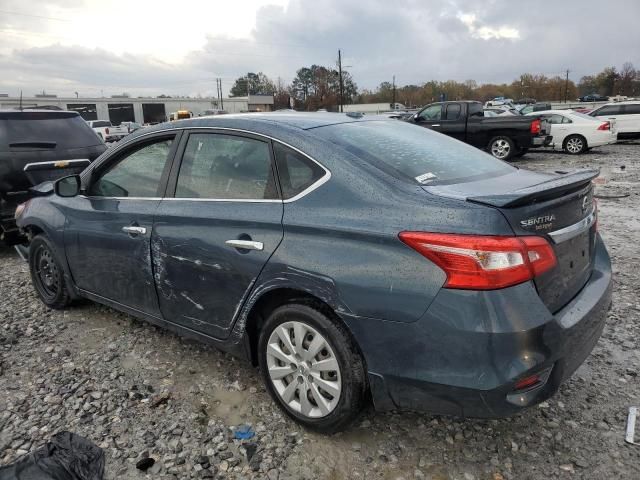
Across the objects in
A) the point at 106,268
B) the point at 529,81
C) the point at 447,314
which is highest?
the point at 529,81

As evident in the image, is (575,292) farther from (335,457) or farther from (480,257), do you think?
(335,457)

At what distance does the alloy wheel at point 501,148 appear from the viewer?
14.7 meters

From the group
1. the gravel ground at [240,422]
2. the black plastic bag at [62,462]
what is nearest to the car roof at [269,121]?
the gravel ground at [240,422]

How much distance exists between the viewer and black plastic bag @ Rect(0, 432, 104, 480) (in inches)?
86.0

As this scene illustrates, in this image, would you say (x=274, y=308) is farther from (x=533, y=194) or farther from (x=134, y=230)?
(x=533, y=194)

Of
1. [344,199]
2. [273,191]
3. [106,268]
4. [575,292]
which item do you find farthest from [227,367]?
[575,292]

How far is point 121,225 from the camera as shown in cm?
343

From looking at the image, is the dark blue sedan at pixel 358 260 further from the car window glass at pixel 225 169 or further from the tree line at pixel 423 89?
the tree line at pixel 423 89

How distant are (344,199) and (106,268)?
7.06ft

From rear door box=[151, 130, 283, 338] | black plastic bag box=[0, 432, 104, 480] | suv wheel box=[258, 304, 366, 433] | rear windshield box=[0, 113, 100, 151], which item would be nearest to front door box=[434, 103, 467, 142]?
rear windshield box=[0, 113, 100, 151]

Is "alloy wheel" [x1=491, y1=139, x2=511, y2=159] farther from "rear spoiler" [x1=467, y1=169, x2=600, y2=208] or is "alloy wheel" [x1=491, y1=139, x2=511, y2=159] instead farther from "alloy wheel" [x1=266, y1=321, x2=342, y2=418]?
"alloy wheel" [x1=266, y1=321, x2=342, y2=418]

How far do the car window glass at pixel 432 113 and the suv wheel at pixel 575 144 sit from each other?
455 cm

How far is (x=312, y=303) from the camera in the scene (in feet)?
8.14

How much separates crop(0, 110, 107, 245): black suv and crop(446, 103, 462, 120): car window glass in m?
11.5
